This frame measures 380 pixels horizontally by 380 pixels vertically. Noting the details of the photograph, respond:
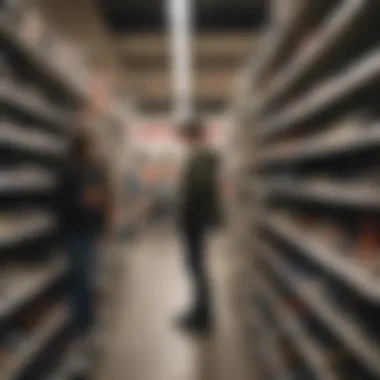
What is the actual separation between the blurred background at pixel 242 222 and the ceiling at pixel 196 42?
175cm

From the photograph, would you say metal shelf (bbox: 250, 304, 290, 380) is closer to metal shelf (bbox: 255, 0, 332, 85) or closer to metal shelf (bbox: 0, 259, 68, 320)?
metal shelf (bbox: 0, 259, 68, 320)

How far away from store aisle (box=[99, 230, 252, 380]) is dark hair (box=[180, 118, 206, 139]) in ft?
4.86

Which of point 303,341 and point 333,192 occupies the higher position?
point 333,192

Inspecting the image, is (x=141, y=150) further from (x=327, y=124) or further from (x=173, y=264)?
(x=327, y=124)

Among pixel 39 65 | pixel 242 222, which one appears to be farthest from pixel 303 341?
pixel 242 222

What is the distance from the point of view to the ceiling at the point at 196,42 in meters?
7.70

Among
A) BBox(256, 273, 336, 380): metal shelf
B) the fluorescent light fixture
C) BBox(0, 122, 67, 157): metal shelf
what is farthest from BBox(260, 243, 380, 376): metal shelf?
the fluorescent light fixture

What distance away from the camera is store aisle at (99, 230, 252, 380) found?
11.6ft

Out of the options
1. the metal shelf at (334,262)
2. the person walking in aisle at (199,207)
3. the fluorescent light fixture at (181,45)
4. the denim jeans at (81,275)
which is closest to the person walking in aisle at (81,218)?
the denim jeans at (81,275)

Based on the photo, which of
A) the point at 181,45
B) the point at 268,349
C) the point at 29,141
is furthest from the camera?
the point at 181,45

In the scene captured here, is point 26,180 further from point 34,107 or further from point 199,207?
point 199,207

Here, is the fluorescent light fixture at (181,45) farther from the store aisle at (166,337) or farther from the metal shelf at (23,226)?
the metal shelf at (23,226)

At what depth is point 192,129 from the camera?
4371 millimetres

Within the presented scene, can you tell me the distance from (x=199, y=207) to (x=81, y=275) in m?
1.26
